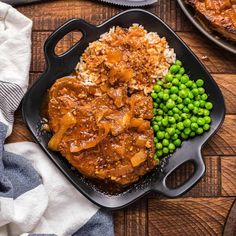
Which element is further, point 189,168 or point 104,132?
point 189,168

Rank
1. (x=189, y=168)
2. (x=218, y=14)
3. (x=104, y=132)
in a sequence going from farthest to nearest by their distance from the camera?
(x=189, y=168)
(x=218, y=14)
(x=104, y=132)

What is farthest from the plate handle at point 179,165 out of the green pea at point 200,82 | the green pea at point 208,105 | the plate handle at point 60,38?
the plate handle at point 60,38

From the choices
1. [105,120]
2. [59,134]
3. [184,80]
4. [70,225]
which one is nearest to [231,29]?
[184,80]

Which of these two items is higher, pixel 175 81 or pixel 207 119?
pixel 175 81

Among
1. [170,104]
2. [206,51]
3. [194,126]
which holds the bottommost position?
[194,126]

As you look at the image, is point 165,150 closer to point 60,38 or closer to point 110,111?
point 110,111

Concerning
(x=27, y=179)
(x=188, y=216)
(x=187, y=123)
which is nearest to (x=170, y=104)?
(x=187, y=123)

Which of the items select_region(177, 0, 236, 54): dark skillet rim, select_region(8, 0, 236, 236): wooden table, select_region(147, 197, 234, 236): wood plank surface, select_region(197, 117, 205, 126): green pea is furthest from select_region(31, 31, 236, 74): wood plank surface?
select_region(147, 197, 234, 236): wood plank surface
